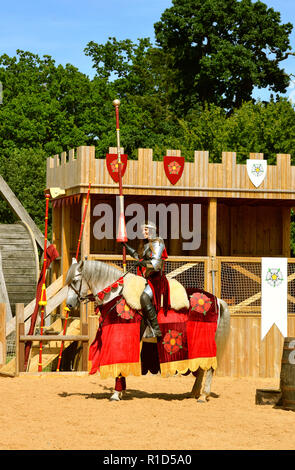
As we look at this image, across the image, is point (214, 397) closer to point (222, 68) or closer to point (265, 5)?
point (222, 68)

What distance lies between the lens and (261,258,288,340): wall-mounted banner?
55.6ft

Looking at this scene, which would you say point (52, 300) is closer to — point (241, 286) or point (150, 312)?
point (241, 286)

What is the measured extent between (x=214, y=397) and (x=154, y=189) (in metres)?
4.83

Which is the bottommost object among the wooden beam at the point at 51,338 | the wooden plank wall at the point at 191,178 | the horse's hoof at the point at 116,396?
the horse's hoof at the point at 116,396

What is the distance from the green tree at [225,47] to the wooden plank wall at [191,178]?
23716 millimetres

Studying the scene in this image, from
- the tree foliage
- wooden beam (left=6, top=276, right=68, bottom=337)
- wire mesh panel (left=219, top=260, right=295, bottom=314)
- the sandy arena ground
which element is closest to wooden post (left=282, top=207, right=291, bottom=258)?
wire mesh panel (left=219, top=260, right=295, bottom=314)

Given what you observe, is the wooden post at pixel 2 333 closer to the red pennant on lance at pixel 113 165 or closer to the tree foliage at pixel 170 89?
the red pennant on lance at pixel 113 165

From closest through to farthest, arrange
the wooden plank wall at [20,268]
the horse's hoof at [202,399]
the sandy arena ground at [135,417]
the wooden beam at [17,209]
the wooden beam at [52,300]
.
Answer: the sandy arena ground at [135,417]
the horse's hoof at [202,399]
the wooden beam at [52,300]
the wooden plank wall at [20,268]
the wooden beam at [17,209]

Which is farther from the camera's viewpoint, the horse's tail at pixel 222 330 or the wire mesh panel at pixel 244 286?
the wire mesh panel at pixel 244 286

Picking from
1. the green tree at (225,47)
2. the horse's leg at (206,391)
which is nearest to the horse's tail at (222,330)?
the horse's leg at (206,391)

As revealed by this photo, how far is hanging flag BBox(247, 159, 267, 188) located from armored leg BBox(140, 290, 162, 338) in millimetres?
5431

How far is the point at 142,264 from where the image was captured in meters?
12.8

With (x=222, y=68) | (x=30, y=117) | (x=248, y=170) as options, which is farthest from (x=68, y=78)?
(x=248, y=170)

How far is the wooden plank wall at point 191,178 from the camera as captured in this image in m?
16.9
